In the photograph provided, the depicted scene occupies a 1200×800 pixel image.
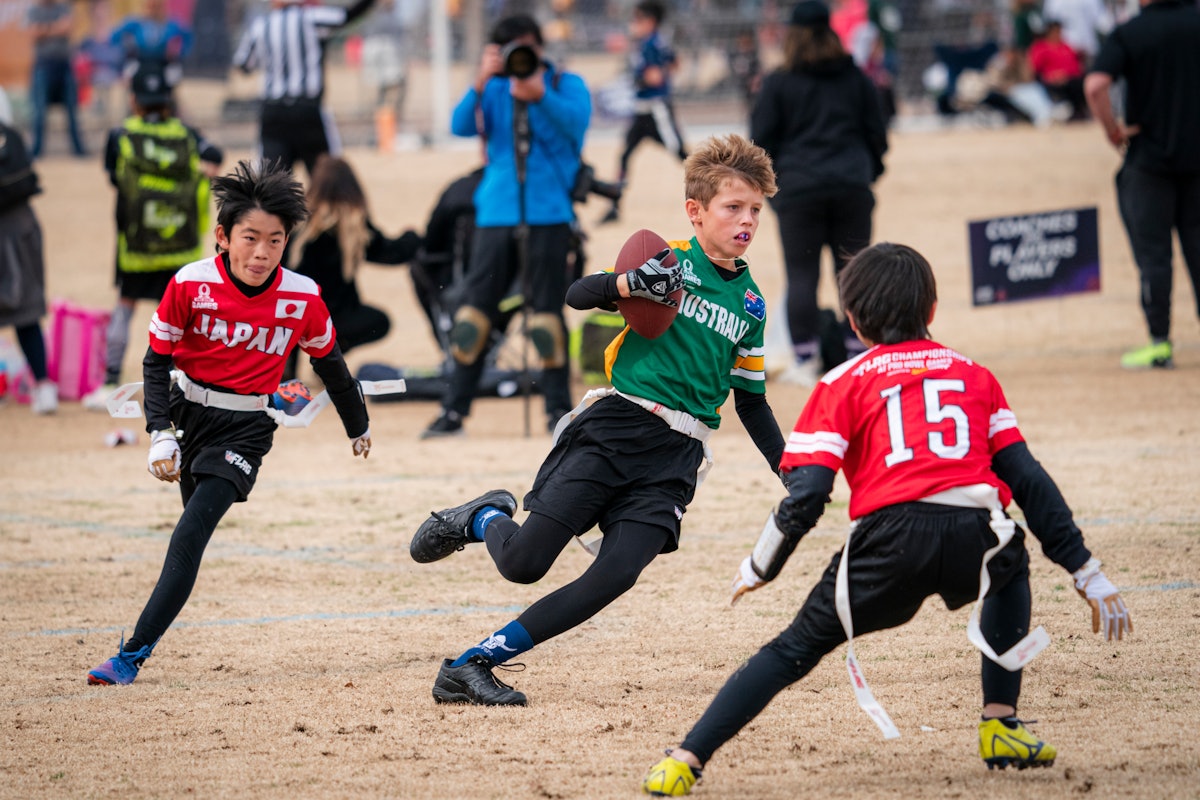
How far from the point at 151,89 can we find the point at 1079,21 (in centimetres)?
1662

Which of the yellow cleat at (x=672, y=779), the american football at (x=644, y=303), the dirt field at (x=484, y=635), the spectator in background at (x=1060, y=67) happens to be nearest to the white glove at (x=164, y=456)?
the dirt field at (x=484, y=635)

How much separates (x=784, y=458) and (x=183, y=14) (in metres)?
26.5

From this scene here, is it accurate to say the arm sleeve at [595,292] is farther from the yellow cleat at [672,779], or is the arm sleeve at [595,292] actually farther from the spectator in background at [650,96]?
the spectator in background at [650,96]

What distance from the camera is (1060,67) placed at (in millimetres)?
21844

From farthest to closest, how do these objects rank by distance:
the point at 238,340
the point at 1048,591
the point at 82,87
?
1. the point at 82,87
2. the point at 1048,591
3. the point at 238,340

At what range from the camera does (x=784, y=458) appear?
380 centimetres

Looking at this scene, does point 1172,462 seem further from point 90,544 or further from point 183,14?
point 183,14

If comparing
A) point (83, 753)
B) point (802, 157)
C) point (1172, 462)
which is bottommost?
point (1172, 462)

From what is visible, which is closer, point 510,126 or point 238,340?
point 238,340

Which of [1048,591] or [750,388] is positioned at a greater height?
[750,388]

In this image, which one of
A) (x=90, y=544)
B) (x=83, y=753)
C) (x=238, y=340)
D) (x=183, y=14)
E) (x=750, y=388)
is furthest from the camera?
(x=183, y=14)

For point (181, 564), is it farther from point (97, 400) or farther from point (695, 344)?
point (97, 400)

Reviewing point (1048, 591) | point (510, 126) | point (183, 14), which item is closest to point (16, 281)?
point (510, 126)

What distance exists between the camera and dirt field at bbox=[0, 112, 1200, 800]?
13.3 ft
